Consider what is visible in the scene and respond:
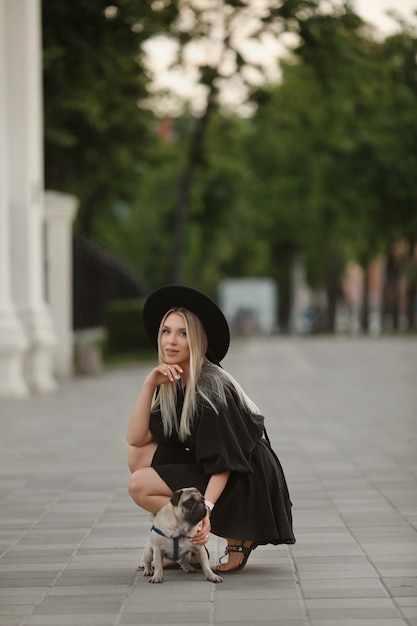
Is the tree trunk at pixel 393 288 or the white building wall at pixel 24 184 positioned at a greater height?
the white building wall at pixel 24 184

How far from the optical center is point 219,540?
7.07 meters

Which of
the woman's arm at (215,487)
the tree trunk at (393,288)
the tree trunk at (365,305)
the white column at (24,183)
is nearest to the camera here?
the woman's arm at (215,487)

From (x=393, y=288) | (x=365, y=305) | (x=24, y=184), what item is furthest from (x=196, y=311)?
(x=365, y=305)

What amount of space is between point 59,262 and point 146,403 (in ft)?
59.5

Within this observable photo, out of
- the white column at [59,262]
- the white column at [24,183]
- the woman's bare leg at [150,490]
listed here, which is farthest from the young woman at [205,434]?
the white column at [59,262]

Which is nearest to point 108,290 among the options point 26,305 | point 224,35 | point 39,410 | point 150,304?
point 224,35

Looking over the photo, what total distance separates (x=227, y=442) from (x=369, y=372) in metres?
19.3

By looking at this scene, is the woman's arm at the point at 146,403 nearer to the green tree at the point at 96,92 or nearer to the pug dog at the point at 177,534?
the pug dog at the point at 177,534

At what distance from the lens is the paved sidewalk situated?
5.23 metres

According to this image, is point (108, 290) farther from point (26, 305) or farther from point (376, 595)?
point (376, 595)

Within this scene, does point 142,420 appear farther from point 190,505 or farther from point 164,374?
point 190,505

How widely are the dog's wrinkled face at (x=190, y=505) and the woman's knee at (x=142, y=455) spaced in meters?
0.59

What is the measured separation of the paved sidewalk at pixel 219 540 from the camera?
5230 mm

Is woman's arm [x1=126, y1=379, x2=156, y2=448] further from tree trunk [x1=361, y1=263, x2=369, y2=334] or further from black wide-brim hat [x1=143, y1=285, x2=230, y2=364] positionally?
tree trunk [x1=361, y1=263, x2=369, y2=334]
